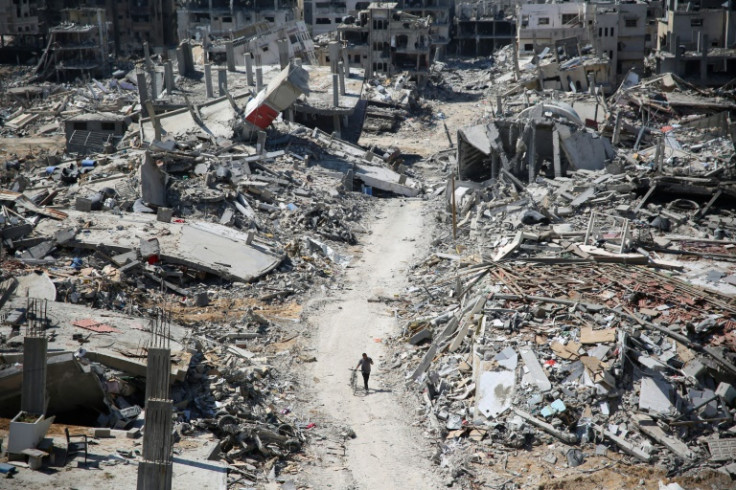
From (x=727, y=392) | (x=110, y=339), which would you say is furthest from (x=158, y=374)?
(x=727, y=392)

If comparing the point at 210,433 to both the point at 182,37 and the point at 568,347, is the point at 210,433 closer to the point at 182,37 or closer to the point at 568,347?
the point at 568,347

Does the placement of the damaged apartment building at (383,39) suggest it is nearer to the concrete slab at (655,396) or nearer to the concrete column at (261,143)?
the concrete column at (261,143)

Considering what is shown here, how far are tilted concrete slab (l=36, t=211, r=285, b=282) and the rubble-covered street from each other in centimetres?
8

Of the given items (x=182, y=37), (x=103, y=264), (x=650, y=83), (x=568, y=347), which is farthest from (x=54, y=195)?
(x=182, y=37)

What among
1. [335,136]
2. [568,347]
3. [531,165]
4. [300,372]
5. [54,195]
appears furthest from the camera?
[335,136]

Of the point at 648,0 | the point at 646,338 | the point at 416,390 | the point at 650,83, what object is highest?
the point at 648,0

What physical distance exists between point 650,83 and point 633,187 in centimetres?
2011

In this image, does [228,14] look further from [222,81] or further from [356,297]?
[356,297]

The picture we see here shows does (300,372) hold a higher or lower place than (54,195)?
lower

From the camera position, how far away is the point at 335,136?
117ft

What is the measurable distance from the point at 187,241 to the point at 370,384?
7195mm

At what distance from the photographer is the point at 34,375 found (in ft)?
42.9

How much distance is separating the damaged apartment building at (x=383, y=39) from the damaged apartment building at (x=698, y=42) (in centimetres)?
1303

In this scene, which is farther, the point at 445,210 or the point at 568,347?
the point at 445,210
